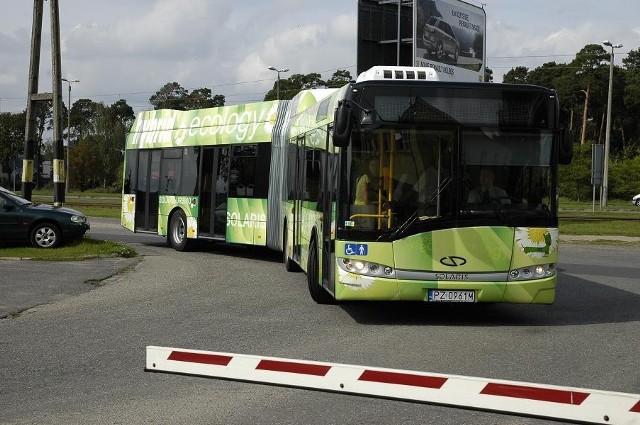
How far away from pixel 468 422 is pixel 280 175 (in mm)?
13035

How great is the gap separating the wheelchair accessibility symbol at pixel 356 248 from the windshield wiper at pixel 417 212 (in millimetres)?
234

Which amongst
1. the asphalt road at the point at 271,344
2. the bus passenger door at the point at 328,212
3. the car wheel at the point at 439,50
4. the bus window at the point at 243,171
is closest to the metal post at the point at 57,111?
the bus window at the point at 243,171

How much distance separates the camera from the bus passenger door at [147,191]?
2488 cm

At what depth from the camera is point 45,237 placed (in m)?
22.3

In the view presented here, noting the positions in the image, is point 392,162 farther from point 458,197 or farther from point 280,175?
point 280,175

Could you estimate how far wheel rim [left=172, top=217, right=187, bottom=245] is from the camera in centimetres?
2369

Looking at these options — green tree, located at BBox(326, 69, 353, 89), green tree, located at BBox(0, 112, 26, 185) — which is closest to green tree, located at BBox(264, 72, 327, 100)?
green tree, located at BBox(326, 69, 353, 89)

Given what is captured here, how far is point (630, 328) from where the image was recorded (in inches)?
464

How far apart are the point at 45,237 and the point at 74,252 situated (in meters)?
1.44

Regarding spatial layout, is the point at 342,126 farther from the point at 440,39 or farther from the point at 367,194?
the point at 440,39

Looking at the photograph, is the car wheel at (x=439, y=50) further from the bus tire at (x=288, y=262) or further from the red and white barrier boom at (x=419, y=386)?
the red and white barrier boom at (x=419, y=386)

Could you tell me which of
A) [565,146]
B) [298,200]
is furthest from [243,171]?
[565,146]

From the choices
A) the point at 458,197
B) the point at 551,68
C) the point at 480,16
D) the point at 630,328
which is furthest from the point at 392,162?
the point at 551,68

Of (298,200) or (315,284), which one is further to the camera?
(298,200)
